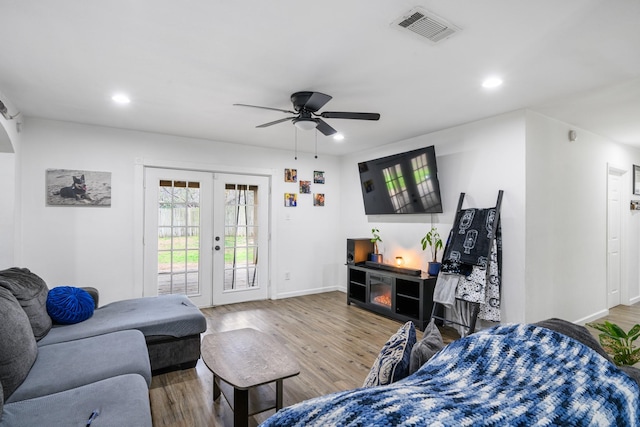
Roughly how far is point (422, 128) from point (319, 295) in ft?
10.00

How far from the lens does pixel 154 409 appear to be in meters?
2.24

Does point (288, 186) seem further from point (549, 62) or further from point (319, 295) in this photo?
point (549, 62)

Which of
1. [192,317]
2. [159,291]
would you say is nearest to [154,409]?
[192,317]

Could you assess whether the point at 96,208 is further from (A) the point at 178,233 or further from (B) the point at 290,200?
(B) the point at 290,200

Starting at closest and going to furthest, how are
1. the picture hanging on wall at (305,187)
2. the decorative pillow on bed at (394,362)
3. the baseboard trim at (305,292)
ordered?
the decorative pillow on bed at (394,362), the baseboard trim at (305,292), the picture hanging on wall at (305,187)

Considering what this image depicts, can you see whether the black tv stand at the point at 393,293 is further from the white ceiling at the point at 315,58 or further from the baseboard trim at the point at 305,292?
the white ceiling at the point at 315,58

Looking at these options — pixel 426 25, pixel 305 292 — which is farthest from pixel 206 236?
pixel 426 25

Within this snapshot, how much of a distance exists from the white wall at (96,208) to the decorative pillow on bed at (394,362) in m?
3.85

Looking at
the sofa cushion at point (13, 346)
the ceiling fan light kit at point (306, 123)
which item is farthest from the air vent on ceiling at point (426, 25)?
the sofa cushion at point (13, 346)

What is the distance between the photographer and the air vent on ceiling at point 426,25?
1.81 metres

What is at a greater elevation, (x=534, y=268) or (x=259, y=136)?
(x=259, y=136)

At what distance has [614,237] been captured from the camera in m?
4.73

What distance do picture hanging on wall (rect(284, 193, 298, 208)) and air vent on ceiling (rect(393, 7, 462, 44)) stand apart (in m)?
3.60

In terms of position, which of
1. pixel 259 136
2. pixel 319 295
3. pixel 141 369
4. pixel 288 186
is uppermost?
pixel 259 136
